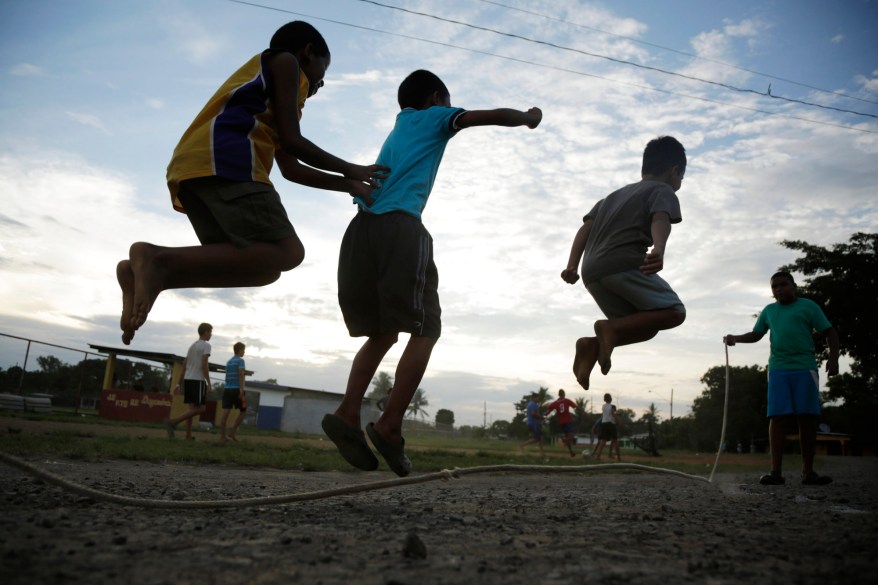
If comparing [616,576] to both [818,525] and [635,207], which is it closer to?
[818,525]

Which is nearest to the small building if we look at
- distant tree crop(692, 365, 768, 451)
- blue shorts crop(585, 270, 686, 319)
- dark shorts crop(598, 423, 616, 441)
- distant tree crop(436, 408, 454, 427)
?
dark shorts crop(598, 423, 616, 441)

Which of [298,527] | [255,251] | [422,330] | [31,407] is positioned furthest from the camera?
[31,407]

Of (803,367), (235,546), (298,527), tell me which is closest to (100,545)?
(235,546)

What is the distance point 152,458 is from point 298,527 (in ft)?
15.3

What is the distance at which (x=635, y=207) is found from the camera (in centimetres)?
379

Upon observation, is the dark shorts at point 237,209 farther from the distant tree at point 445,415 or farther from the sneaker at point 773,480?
the distant tree at point 445,415

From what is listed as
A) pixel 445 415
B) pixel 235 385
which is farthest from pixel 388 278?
pixel 445 415

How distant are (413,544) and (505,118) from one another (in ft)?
7.37

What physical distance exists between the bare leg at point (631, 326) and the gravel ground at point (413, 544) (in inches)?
44.6

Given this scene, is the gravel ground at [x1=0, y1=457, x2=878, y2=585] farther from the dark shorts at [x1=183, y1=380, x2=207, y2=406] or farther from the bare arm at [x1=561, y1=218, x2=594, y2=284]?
the dark shorts at [x1=183, y1=380, x2=207, y2=406]

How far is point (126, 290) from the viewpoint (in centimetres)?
254

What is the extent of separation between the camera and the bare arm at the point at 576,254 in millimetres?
4156

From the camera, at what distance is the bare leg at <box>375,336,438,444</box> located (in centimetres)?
295

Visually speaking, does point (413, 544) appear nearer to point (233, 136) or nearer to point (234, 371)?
point (233, 136)
